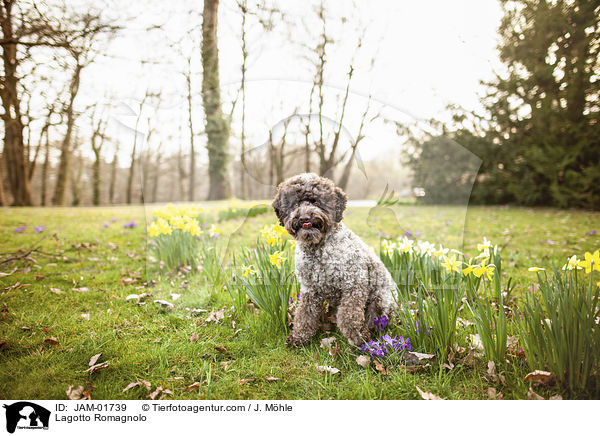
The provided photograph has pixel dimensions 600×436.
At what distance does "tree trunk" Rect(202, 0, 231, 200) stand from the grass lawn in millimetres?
448

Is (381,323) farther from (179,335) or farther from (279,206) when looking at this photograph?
(179,335)

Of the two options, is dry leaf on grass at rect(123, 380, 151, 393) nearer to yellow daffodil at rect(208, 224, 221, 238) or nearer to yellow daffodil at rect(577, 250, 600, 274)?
yellow daffodil at rect(208, 224, 221, 238)

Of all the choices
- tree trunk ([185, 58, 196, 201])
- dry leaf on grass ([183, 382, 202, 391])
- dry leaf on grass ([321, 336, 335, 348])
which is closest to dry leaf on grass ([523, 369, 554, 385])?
dry leaf on grass ([321, 336, 335, 348])

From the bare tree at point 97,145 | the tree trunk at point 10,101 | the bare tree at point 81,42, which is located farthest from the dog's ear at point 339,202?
the bare tree at point 97,145

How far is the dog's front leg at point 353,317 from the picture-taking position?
2.13 meters

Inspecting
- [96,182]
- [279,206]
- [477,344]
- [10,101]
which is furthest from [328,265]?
[96,182]

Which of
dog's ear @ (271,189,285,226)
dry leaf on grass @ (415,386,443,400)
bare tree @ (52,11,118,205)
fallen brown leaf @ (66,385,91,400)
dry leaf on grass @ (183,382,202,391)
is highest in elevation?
bare tree @ (52,11,118,205)

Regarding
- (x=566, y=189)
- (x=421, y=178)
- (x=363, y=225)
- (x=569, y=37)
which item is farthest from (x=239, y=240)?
(x=566, y=189)

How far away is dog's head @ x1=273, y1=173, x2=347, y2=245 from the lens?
1.93 metres

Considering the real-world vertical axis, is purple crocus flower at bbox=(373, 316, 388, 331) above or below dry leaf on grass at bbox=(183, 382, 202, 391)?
above

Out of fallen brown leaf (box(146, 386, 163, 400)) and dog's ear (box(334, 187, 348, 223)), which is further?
dog's ear (box(334, 187, 348, 223))

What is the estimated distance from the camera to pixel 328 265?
2158 millimetres

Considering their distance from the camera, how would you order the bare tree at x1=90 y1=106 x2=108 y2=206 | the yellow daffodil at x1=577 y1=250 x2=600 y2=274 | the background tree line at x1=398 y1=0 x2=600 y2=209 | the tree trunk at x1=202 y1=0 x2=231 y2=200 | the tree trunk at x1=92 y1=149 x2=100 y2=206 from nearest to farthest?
the yellow daffodil at x1=577 y1=250 x2=600 y2=274, the tree trunk at x1=202 y1=0 x2=231 y2=200, the background tree line at x1=398 y1=0 x2=600 y2=209, the bare tree at x1=90 y1=106 x2=108 y2=206, the tree trunk at x1=92 y1=149 x2=100 y2=206

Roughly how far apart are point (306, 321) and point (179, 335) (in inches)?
43.0
